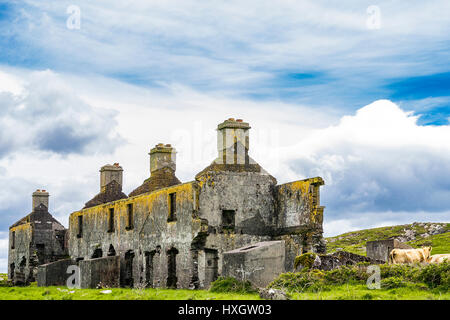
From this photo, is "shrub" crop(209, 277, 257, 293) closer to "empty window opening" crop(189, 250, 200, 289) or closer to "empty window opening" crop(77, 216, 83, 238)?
"empty window opening" crop(189, 250, 200, 289)

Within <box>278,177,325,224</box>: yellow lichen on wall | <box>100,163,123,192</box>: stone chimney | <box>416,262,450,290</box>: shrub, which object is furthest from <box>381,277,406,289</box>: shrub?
<box>100,163,123,192</box>: stone chimney

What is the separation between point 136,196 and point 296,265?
45.6 feet

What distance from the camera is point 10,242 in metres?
52.2

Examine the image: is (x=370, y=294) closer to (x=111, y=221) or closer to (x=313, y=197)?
(x=313, y=197)

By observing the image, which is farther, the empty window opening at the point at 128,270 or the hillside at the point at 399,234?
the hillside at the point at 399,234

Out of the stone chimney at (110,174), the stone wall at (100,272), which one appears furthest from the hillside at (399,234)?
the stone wall at (100,272)

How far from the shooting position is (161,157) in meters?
37.4

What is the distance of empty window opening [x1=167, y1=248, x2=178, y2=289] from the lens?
100ft

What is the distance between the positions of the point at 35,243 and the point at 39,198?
4184mm

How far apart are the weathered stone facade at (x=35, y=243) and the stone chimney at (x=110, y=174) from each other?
7672 mm

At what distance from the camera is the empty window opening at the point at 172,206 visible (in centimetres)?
3058

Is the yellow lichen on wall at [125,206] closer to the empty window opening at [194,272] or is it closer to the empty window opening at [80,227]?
the empty window opening at [80,227]

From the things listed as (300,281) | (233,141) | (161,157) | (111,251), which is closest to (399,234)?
(161,157)

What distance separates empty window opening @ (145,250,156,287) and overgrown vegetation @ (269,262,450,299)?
43.3ft
